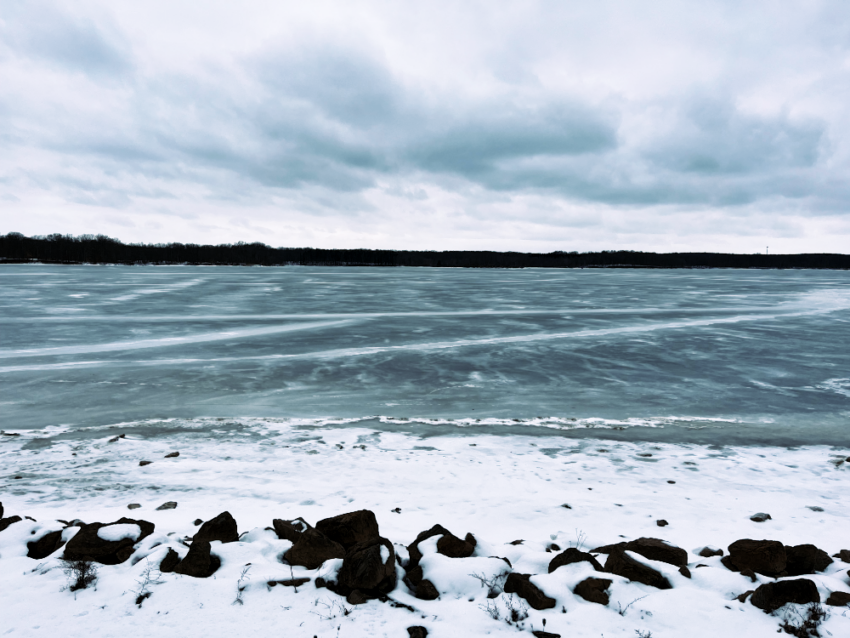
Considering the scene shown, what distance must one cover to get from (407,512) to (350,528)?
2.92 ft

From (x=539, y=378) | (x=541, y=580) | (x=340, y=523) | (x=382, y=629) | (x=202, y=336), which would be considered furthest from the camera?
(x=202, y=336)

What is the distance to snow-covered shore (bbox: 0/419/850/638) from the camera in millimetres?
3377

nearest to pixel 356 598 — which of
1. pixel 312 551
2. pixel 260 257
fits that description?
pixel 312 551

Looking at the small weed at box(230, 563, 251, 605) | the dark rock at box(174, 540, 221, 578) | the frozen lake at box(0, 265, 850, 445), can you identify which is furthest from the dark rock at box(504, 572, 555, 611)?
the frozen lake at box(0, 265, 850, 445)

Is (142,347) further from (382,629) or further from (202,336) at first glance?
(382,629)

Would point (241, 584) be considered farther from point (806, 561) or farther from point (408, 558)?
point (806, 561)

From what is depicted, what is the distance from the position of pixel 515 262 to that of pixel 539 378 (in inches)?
5726

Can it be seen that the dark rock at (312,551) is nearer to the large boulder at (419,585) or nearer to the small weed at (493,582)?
the large boulder at (419,585)

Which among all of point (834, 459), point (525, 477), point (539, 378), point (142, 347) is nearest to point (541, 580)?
point (525, 477)

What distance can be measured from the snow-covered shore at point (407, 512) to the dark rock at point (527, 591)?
0.17ft

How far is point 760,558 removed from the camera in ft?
12.5

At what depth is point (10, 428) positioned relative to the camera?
7.37 meters

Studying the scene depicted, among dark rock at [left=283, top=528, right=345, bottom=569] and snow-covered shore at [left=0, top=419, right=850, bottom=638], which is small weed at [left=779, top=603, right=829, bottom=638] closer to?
snow-covered shore at [left=0, top=419, right=850, bottom=638]

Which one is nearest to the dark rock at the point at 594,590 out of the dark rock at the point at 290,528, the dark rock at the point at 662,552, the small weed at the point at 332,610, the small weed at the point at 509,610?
the small weed at the point at 509,610
